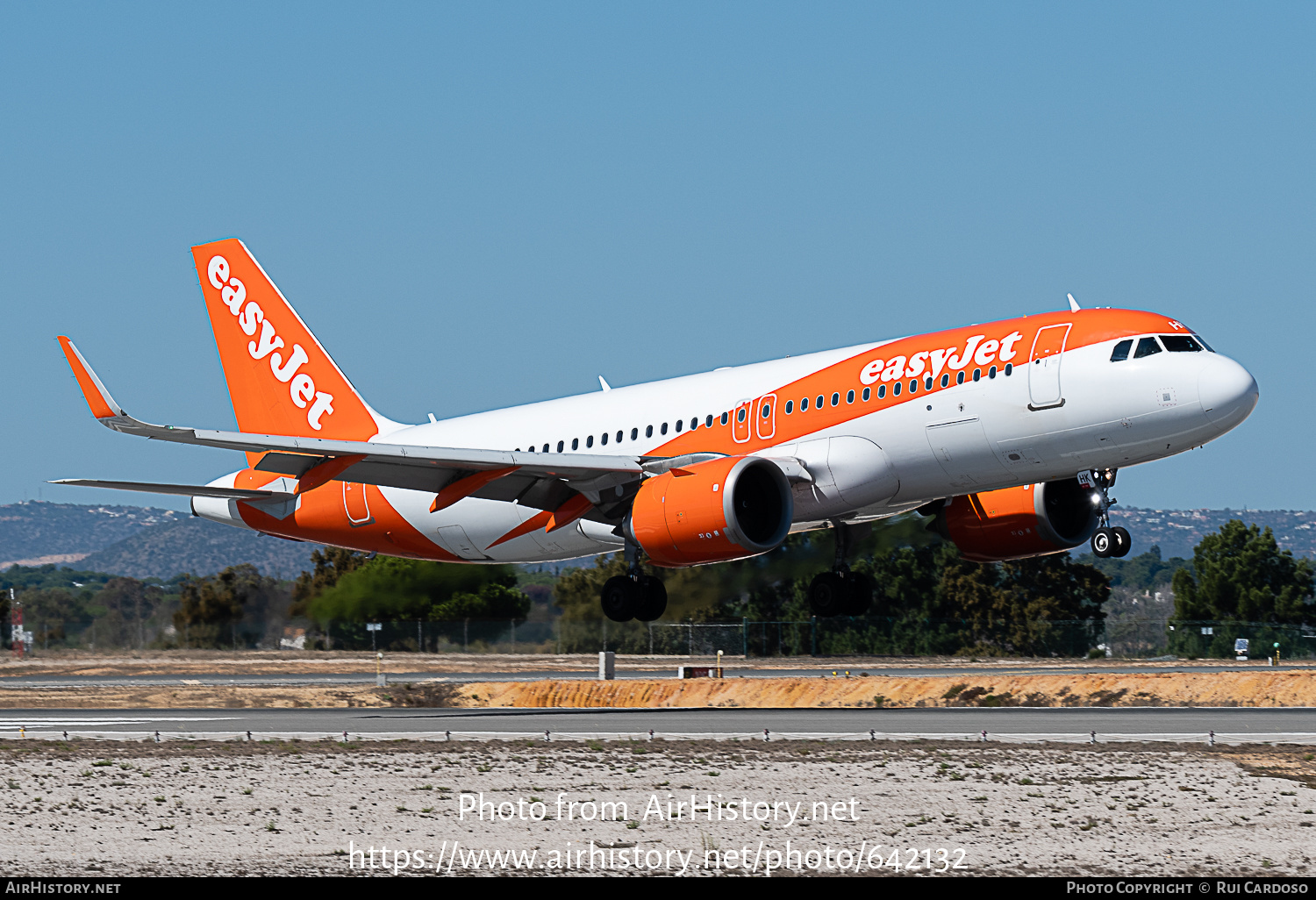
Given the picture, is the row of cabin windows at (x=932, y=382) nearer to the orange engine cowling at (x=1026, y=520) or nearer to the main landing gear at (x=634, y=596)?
the main landing gear at (x=634, y=596)

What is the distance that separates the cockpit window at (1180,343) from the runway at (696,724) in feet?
21.3

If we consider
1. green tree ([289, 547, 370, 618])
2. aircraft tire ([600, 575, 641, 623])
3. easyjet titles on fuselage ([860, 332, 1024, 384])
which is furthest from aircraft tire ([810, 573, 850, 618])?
green tree ([289, 547, 370, 618])

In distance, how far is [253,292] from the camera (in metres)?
43.2

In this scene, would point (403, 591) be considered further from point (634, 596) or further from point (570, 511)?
point (634, 596)

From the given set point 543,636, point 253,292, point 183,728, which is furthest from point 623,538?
point 543,636

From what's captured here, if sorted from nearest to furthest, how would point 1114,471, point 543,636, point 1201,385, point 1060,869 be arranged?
point 1060,869
point 1201,385
point 1114,471
point 543,636

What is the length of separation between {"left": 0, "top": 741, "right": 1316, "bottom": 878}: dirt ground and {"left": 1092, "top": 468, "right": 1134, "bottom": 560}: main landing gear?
179 inches

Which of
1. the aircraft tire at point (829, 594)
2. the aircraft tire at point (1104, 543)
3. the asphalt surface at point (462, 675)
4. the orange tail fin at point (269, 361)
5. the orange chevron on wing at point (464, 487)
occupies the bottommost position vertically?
the asphalt surface at point (462, 675)

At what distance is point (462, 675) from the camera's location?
58062 millimetres

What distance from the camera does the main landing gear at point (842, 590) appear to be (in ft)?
114

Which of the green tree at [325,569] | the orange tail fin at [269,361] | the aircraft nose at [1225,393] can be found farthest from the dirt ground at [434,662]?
the aircraft nose at [1225,393]

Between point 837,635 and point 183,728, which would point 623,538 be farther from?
point 837,635

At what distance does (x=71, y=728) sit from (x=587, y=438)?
12.2 m

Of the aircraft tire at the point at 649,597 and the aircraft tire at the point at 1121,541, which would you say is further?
the aircraft tire at the point at 649,597
